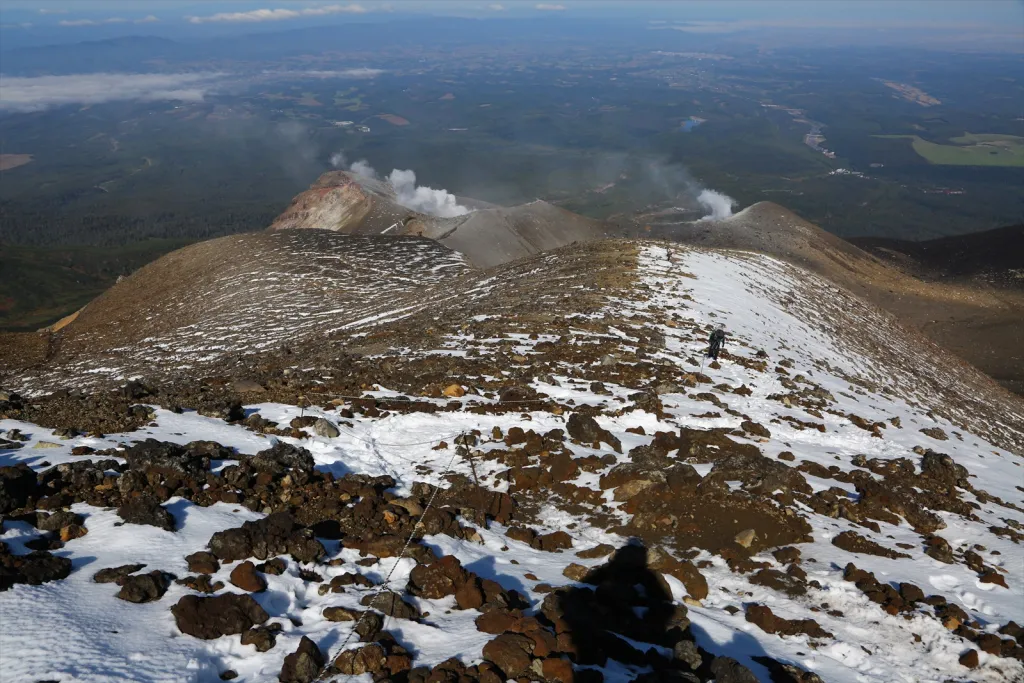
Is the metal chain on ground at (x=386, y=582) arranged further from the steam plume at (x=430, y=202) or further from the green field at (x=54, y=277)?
the green field at (x=54, y=277)

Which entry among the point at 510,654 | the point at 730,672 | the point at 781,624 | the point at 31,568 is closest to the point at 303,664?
the point at 510,654

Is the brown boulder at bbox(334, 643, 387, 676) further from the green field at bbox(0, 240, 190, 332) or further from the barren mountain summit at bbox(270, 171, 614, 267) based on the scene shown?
the green field at bbox(0, 240, 190, 332)

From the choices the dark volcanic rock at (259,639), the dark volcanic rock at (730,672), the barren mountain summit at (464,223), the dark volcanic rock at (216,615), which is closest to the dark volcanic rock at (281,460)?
the dark volcanic rock at (216,615)

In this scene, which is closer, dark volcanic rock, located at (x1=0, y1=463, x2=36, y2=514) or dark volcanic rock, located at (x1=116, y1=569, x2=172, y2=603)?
dark volcanic rock, located at (x1=116, y1=569, x2=172, y2=603)

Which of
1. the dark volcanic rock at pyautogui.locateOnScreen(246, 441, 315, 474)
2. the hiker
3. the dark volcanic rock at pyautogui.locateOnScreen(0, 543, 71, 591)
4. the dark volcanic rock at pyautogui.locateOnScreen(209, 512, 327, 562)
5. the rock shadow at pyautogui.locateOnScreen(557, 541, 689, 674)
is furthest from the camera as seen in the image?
the hiker

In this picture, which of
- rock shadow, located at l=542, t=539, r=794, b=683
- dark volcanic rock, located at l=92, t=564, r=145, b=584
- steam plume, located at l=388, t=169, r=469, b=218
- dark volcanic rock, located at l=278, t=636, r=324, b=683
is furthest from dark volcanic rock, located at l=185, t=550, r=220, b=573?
steam plume, located at l=388, t=169, r=469, b=218
